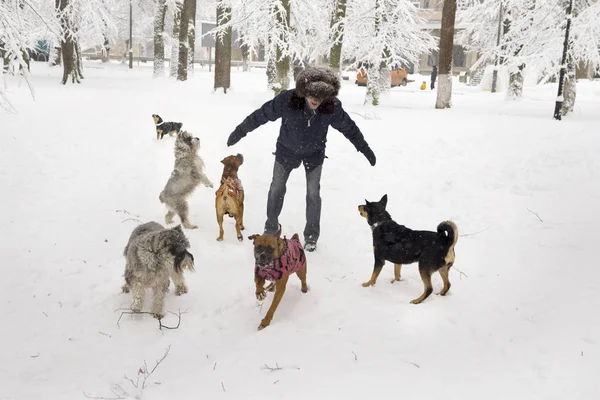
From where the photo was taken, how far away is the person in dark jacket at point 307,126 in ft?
17.5

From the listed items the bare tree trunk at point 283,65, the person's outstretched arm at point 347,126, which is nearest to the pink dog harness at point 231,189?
the person's outstretched arm at point 347,126

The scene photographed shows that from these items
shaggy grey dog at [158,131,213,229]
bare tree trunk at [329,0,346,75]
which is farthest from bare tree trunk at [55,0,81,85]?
shaggy grey dog at [158,131,213,229]

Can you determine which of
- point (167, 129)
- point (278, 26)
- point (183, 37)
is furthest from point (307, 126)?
point (183, 37)

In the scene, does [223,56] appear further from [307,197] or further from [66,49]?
[307,197]

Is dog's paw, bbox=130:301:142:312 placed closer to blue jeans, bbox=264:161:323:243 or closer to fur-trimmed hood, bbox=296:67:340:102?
blue jeans, bbox=264:161:323:243

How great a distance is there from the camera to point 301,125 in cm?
575

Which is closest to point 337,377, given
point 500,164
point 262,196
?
point 262,196

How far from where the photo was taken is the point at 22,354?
425 cm

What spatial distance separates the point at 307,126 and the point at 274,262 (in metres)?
2.06

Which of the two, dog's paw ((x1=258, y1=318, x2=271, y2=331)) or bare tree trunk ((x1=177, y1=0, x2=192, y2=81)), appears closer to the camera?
dog's paw ((x1=258, y1=318, x2=271, y2=331))

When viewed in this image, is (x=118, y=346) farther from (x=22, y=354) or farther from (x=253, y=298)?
(x=253, y=298)

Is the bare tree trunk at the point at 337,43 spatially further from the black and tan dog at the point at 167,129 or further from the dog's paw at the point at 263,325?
the dog's paw at the point at 263,325

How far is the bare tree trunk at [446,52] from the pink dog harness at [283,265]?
1210cm

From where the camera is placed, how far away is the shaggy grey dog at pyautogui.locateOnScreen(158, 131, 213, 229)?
6949mm
